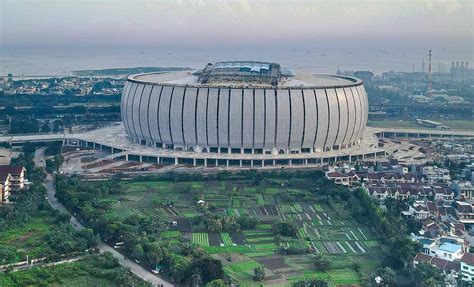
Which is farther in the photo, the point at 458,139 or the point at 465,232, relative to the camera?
the point at 458,139

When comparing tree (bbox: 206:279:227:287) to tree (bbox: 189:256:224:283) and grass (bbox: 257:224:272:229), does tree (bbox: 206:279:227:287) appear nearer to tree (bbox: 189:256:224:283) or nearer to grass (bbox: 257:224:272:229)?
tree (bbox: 189:256:224:283)

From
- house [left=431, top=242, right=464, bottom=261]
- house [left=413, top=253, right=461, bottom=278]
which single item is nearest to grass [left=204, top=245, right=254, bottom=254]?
house [left=413, top=253, right=461, bottom=278]

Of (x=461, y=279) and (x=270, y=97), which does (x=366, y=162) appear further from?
(x=461, y=279)

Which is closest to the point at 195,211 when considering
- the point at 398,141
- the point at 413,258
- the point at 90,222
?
the point at 90,222

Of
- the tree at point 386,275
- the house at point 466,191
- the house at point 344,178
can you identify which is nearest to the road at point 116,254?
the tree at point 386,275

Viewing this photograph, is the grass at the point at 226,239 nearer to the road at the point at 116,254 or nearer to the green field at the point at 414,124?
the road at the point at 116,254

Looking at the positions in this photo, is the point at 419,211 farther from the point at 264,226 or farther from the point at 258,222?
the point at 258,222
